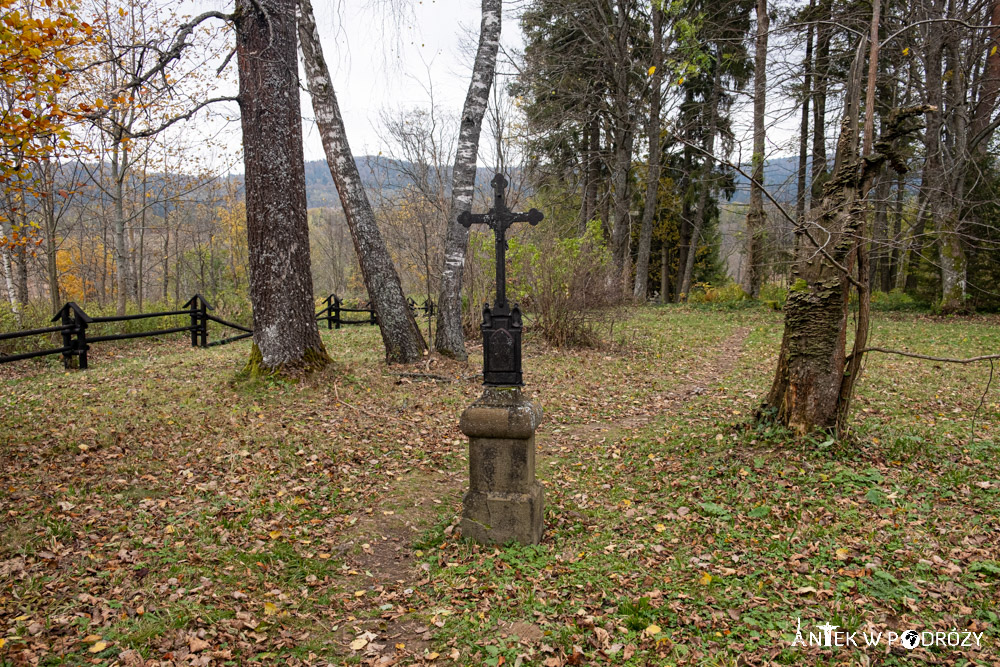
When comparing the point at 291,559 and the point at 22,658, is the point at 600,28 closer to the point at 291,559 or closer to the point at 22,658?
the point at 291,559

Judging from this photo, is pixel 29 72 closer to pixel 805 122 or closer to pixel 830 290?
pixel 830 290

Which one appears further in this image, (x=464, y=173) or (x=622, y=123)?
(x=622, y=123)

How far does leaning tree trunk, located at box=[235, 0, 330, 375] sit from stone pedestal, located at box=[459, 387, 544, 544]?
177 inches

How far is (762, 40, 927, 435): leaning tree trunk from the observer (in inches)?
185

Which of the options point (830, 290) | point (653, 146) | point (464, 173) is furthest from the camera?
point (653, 146)

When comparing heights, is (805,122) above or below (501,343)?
above

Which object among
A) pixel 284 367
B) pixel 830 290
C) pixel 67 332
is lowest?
pixel 284 367

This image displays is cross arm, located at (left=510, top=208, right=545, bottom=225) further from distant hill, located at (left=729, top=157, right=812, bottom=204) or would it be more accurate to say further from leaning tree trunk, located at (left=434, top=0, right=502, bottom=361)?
leaning tree trunk, located at (left=434, top=0, right=502, bottom=361)

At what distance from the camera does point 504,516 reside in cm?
411

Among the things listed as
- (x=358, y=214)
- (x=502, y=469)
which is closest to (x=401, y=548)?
(x=502, y=469)

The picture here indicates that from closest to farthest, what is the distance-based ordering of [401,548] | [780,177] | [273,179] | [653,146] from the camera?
[401,548], [273,179], [780,177], [653,146]

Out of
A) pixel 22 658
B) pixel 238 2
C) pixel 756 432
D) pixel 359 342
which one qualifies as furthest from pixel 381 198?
pixel 22 658

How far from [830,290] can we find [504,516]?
3406mm

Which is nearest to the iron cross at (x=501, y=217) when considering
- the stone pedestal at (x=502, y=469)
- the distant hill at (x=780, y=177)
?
the stone pedestal at (x=502, y=469)
